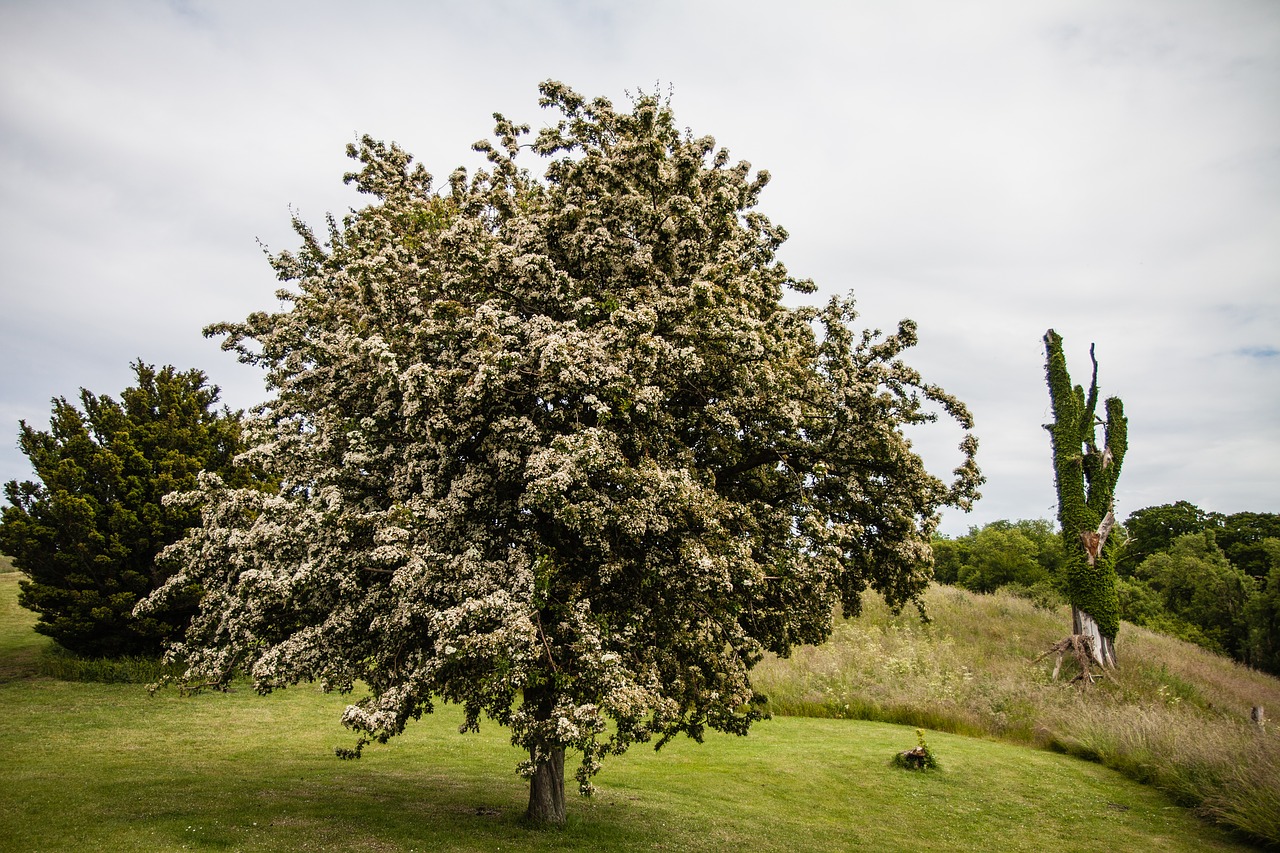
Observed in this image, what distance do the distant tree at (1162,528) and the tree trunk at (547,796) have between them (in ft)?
304

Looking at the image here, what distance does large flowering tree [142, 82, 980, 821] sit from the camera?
10.8 m

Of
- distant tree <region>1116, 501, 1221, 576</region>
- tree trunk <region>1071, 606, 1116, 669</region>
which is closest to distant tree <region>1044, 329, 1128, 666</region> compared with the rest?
tree trunk <region>1071, 606, 1116, 669</region>

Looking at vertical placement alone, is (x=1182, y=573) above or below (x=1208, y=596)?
above

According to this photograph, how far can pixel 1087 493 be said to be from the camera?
34.4 metres

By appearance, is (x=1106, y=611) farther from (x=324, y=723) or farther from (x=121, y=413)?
(x=121, y=413)

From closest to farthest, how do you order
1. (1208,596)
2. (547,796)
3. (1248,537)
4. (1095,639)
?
1. (547,796)
2. (1095,639)
3. (1208,596)
4. (1248,537)

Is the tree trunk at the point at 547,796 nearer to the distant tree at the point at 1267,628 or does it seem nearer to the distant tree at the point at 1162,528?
the distant tree at the point at 1267,628

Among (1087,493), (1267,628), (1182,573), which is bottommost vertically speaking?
(1267,628)

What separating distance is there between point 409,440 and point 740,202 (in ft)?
30.5

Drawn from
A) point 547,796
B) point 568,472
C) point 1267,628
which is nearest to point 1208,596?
point 1267,628

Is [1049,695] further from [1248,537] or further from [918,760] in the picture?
[1248,537]

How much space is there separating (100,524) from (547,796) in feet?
80.8

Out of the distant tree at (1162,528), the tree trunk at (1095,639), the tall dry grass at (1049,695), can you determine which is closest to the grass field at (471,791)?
the tall dry grass at (1049,695)

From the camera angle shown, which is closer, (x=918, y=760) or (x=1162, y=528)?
(x=918, y=760)
